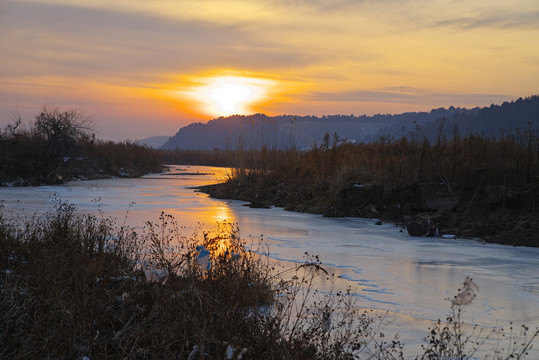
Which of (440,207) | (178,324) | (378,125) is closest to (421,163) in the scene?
(440,207)

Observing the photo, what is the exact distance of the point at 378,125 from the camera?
187 meters

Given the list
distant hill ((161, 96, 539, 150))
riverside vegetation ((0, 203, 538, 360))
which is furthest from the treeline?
riverside vegetation ((0, 203, 538, 360))

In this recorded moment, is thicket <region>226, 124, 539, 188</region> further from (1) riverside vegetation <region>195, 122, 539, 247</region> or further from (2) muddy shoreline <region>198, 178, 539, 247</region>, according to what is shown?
(2) muddy shoreline <region>198, 178, 539, 247</region>

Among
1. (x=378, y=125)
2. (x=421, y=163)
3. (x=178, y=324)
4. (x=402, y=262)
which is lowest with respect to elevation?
(x=402, y=262)

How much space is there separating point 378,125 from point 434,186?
178m

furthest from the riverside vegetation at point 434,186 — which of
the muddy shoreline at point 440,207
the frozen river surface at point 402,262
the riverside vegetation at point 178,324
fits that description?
the riverside vegetation at point 178,324

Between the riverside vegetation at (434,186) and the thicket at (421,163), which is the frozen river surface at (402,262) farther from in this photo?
the thicket at (421,163)

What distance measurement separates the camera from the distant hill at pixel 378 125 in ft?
75.9

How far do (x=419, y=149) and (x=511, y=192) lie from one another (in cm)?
398

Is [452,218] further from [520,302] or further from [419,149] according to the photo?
[520,302]

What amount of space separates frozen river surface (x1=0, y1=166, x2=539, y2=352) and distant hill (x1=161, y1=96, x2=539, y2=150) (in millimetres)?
3834

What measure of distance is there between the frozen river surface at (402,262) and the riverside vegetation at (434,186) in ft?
2.98

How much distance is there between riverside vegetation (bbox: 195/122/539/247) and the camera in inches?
457

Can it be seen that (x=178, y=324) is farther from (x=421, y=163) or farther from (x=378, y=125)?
(x=378, y=125)
